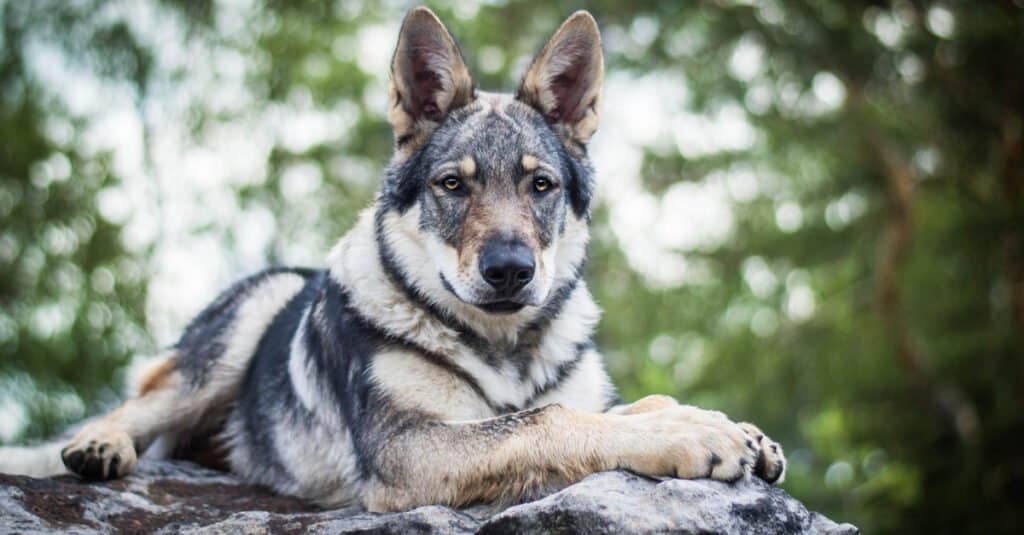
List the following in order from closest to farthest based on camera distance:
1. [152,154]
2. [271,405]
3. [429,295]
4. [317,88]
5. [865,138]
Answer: [429,295] → [271,405] → [865,138] → [152,154] → [317,88]

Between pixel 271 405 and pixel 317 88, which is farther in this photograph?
pixel 317 88

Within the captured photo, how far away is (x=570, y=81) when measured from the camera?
5.41m

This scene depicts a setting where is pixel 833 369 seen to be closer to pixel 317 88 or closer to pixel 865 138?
pixel 865 138

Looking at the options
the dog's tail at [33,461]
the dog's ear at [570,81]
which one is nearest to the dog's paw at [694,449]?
the dog's ear at [570,81]

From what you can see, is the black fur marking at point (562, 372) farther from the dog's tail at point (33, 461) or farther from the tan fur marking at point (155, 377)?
the dog's tail at point (33, 461)

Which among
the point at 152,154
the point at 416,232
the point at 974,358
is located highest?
the point at 974,358

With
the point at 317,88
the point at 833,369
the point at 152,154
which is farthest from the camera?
the point at 317,88

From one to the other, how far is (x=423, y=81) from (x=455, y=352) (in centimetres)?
166

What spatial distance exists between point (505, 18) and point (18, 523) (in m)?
10.8

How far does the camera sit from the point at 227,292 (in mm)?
6762

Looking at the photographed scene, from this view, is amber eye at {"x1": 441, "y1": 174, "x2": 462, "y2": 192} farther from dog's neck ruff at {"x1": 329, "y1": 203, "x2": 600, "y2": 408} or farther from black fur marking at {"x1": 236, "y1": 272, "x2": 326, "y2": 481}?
black fur marking at {"x1": 236, "y1": 272, "x2": 326, "y2": 481}

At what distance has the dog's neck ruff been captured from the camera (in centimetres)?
466

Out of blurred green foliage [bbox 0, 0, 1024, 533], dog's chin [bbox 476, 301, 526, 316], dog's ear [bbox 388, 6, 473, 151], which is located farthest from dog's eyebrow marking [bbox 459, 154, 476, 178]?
blurred green foliage [bbox 0, 0, 1024, 533]

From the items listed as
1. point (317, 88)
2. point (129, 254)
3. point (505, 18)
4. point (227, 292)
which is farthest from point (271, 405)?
point (317, 88)
